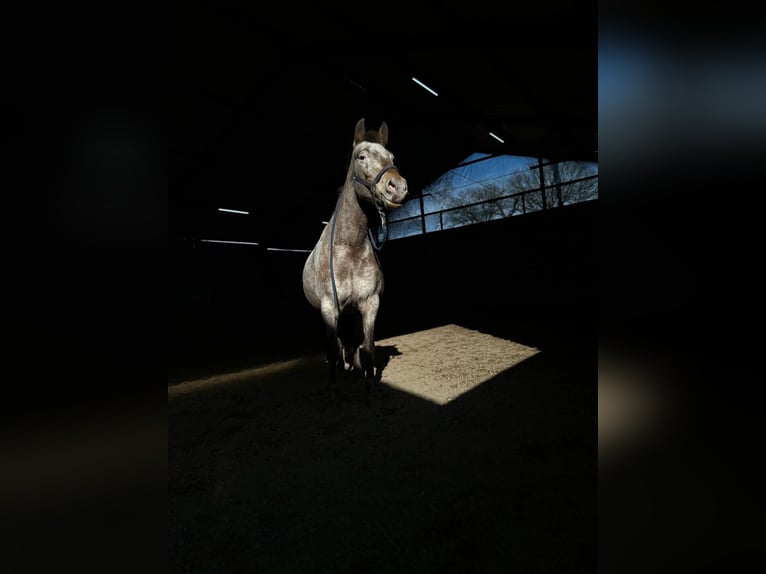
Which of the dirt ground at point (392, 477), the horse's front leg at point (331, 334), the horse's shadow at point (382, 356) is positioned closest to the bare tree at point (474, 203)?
the horse's shadow at point (382, 356)

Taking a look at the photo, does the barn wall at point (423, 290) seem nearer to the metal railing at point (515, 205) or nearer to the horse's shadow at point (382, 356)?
the metal railing at point (515, 205)

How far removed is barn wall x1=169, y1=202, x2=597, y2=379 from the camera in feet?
23.1

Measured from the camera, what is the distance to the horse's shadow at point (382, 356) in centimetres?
374

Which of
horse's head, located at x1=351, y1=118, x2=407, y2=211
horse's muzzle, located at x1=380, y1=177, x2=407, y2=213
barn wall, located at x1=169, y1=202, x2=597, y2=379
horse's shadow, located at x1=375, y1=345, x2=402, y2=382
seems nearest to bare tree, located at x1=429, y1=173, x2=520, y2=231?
barn wall, located at x1=169, y1=202, x2=597, y2=379

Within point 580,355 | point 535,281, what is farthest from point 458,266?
point 580,355

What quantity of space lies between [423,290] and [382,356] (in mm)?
8504

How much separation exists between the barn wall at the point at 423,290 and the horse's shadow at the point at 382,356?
1.36 m

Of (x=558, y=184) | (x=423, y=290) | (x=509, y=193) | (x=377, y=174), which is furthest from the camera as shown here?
(x=423, y=290)

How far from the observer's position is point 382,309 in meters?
11.4

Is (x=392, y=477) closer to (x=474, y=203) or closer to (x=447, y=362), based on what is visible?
(x=447, y=362)

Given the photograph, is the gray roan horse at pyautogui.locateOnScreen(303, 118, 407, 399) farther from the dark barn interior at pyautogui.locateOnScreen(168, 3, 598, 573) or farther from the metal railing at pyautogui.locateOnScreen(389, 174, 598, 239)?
the metal railing at pyautogui.locateOnScreen(389, 174, 598, 239)

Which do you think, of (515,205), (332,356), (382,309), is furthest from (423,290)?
(332,356)

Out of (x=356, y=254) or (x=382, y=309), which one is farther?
(x=382, y=309)

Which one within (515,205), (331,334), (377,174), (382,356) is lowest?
(382,356)
